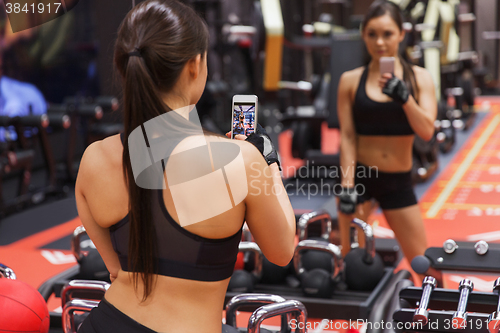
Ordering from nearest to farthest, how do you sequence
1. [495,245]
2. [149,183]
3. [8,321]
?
[149,183], [8,321], [495,245]

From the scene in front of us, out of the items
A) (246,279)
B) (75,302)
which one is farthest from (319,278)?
(75,302)

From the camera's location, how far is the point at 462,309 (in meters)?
1.39

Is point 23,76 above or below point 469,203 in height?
above

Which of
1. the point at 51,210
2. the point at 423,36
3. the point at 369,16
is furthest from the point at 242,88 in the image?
the point at 369,16

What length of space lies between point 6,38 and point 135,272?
5953 millimetres

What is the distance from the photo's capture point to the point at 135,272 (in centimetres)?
120

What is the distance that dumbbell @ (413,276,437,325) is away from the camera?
55.1 inches

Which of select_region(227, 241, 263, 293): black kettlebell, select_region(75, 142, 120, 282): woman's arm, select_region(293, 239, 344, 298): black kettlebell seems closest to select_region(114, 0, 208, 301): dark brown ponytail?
select_region(75, 142, 120, 282): woman's arm

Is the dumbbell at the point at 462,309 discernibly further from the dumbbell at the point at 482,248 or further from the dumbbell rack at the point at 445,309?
the dumbbell at the point at 482,248

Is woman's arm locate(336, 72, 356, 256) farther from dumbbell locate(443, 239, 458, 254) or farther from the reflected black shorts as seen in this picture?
dumbbell locate(443, 239, 458, 254)

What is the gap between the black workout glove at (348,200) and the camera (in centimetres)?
274

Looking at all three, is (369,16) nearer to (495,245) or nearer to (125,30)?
(495,245)

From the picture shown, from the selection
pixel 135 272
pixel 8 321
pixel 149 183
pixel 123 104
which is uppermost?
pixel 123 104

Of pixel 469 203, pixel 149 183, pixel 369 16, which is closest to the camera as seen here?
pixel 149 183
